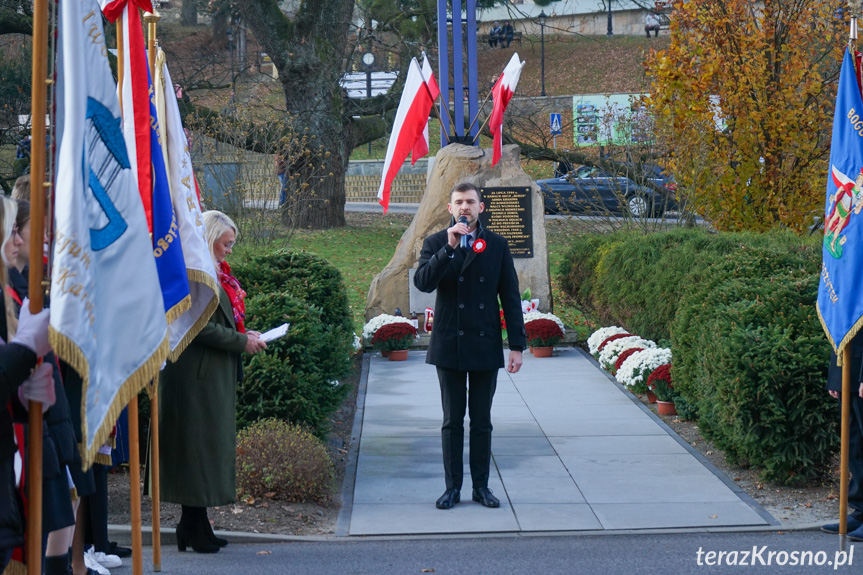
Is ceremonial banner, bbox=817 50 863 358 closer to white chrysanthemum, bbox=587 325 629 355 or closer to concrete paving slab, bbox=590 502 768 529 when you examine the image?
concrete paving slab, bbox=590 502 768 529

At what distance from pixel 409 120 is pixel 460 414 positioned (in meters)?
7.16

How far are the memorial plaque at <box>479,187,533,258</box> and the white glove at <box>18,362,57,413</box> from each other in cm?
1034

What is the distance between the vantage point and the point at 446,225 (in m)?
13.3

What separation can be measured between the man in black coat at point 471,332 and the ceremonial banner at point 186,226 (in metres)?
1.35

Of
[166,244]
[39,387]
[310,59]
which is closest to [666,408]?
[166,244]

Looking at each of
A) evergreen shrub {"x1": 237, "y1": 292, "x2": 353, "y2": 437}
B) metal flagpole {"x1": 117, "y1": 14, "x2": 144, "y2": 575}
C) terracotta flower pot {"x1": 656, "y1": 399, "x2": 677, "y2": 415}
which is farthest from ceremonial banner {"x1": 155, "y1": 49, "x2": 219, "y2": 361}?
terracotta flower pot {"x1": 656, "y1": 399, "x2": 677, "y2": 415}

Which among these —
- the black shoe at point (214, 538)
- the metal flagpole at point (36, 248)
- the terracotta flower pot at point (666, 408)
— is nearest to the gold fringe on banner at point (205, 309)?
the black shoe at point (214, 538)

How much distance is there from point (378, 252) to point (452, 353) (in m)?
16.0

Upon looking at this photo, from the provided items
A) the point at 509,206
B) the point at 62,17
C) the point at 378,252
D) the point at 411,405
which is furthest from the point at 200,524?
the point at 378,252

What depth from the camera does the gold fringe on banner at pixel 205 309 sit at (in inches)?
195

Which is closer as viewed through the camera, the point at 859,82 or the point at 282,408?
the point at 859,82

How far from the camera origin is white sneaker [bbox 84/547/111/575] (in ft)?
15.6

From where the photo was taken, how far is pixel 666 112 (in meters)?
12.3

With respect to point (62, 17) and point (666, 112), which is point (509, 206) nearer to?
point (666, 112)
